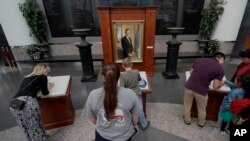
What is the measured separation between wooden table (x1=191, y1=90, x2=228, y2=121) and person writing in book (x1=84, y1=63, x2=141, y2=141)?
1784 mm

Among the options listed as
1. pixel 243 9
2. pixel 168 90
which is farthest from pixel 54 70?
pixel 243 9

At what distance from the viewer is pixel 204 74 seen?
2352 mm

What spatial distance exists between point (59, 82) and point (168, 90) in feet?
8.55

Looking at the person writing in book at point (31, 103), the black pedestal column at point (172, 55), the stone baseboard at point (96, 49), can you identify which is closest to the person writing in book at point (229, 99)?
the black pedestal column at point (172, 55)

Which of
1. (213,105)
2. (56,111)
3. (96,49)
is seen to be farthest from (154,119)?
(96,49)

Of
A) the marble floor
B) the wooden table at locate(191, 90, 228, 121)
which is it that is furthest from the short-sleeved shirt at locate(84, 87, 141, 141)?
the wooden table at locate(191, 90, 228, 121)

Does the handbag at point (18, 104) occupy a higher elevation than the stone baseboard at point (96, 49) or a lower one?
higher

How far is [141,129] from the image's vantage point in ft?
9.41

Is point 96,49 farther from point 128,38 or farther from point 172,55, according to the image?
point 172,55

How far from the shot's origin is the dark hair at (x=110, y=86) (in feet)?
4.26

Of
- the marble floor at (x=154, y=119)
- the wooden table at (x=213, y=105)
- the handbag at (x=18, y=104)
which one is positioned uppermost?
the handbag at (x=18, y=104)

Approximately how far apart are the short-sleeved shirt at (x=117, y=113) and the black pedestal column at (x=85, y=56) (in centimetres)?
295

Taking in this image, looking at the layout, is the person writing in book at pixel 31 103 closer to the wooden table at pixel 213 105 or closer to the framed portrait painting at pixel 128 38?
the framed portrait painting at pixel 128 38

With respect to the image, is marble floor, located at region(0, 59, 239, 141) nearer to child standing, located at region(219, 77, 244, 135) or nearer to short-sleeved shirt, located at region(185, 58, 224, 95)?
child standing, located at region(219, 77, 244, 135)
